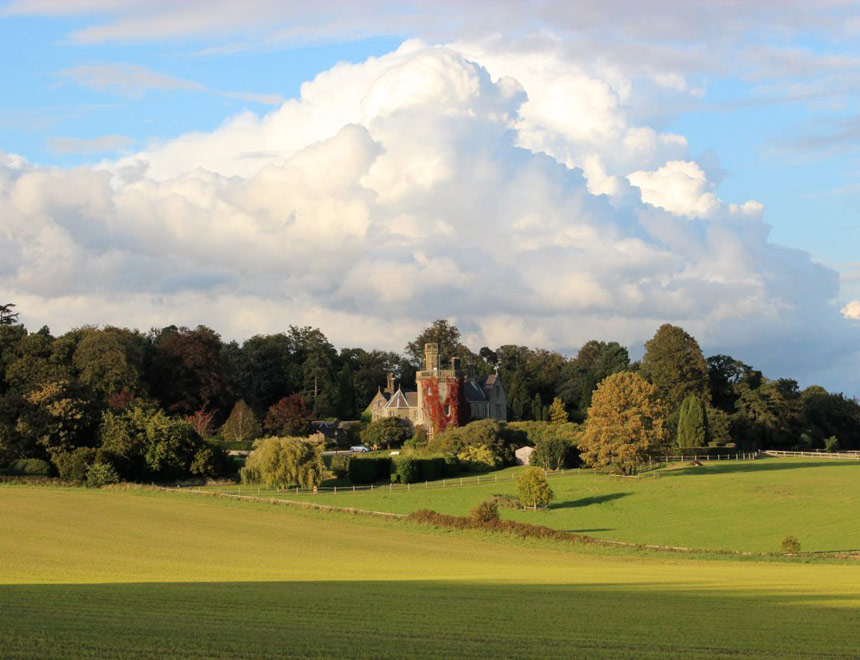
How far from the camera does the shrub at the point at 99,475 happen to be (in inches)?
2611

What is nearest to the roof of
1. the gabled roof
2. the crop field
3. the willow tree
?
the gabled roof

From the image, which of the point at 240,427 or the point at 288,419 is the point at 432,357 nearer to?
the point at 288,419

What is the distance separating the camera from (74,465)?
67.2 meters

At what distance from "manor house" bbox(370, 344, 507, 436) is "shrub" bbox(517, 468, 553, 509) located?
139ft

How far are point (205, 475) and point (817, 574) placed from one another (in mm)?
50011

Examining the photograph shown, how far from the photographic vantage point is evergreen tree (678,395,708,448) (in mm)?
99062

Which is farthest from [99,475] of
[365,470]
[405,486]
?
[405,486]

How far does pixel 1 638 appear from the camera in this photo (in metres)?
13.3

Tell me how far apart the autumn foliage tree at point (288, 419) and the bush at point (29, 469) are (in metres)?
37.2

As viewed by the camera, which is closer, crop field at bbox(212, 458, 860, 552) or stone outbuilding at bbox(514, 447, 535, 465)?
crop field at bbox(212, 458, 860, 552)

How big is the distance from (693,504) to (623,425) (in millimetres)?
13778

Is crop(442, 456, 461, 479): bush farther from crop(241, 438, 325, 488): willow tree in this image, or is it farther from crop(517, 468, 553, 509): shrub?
crop(517, 468, 553, 509): shrub

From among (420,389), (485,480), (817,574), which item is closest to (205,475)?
(485,480)

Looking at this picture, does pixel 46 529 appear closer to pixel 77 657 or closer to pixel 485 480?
pixel 77 657
